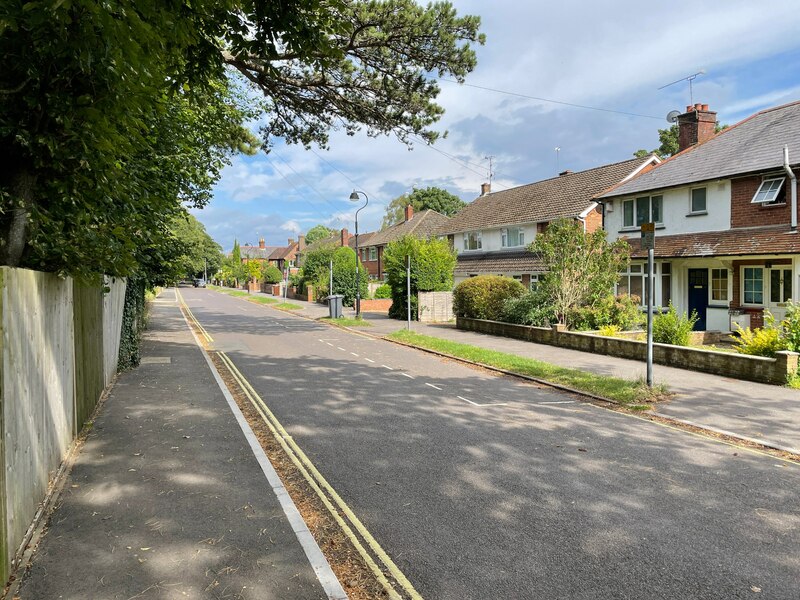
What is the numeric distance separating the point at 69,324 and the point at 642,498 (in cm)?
651

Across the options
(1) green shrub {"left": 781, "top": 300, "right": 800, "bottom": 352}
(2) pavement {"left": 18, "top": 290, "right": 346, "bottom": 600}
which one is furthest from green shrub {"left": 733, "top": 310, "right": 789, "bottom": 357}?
(2) pavement {"left": 18, "top": 290, "right": 346, "bottom": 600}

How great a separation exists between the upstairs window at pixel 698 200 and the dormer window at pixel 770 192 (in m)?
2.42

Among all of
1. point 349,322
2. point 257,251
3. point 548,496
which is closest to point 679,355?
point 548,496

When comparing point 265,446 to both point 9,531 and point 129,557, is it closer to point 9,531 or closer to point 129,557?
point 129,557

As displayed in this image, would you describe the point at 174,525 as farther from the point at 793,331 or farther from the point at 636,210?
the point at 636,210

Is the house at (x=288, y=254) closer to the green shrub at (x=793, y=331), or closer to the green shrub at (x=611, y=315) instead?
the green shrub at (x=611, y=315)

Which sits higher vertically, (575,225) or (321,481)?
(575,225)

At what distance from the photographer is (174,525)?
14.9 ft

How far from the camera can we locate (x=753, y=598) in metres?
3.63

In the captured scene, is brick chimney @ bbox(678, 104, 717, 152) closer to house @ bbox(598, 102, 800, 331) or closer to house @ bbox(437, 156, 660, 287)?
house @ bbox(598, 102, 800, 331)

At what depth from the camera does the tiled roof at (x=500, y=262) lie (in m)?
30.9

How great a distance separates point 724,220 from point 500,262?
1542 cm

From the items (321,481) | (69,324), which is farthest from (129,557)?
(69,324)

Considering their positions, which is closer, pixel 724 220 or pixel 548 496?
pixel 548 496
